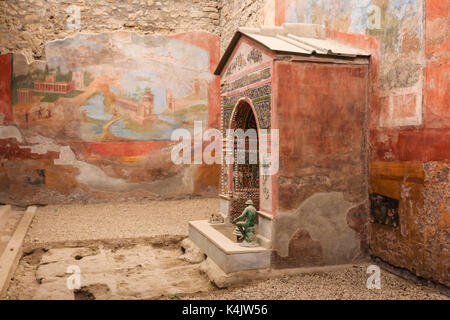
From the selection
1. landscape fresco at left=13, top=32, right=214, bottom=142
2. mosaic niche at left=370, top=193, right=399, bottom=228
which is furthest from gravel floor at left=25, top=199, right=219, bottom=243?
mosaic niche at left=370, top=193, right=399, bottom=228

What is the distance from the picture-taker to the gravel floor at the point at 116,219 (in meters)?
6.08

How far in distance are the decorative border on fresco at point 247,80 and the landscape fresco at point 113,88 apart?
3560 mm

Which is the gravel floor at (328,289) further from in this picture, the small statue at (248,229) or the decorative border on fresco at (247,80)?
the decorative border on fresco at (247,80)

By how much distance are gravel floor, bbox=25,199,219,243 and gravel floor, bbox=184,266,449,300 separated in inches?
97.1

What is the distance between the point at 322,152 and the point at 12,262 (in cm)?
358

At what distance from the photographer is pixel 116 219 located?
7.15 metres

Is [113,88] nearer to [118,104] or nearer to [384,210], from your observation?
[118,104]

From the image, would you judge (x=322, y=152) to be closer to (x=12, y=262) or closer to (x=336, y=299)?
(x=336, y=299)

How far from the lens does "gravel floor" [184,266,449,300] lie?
11.8ft

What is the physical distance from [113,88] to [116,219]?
301 cm

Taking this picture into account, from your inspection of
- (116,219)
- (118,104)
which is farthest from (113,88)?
(116,219)

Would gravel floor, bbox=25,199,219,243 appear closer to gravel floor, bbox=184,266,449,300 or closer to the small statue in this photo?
the small statue

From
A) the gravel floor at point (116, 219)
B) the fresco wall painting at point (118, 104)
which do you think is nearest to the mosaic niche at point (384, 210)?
the gravel floor at point (116, 219)

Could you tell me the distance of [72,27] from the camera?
855cm
